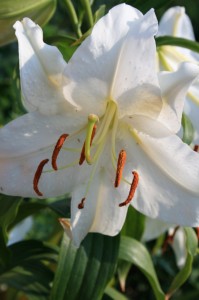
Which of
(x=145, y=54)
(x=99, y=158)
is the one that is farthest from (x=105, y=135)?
(x=145, y=54)

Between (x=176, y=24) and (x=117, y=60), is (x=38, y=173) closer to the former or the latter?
(x=117, y=60)

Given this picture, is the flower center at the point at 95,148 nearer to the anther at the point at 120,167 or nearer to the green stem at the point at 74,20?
the anther at the point at 120,167

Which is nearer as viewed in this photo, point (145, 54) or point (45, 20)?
point (145, 54)

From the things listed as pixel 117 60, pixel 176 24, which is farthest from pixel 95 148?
pixel 176 24

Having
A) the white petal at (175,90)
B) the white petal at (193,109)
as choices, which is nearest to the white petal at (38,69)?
the white petal at (175,90)

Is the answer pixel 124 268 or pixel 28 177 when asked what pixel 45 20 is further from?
pixel 124 268

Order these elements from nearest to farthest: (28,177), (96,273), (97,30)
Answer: (97,30)
(28,177)
(96,273)

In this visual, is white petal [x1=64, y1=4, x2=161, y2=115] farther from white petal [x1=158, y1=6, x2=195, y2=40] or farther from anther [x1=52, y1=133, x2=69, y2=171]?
white petal [x1=158, y1=6, x2=195, y2=40]
